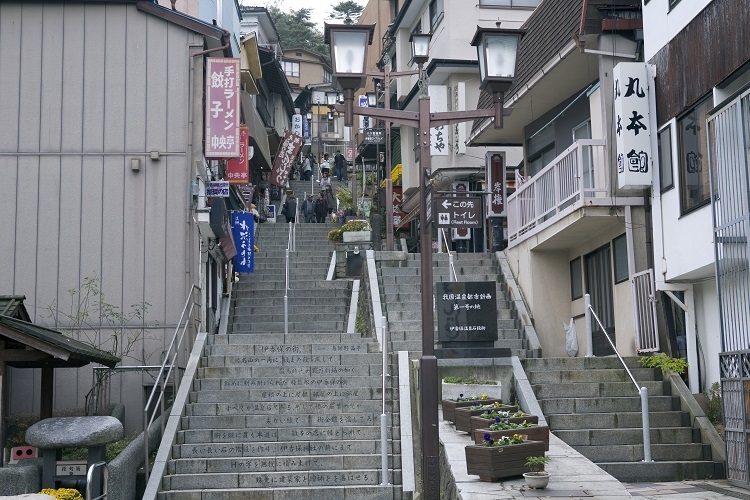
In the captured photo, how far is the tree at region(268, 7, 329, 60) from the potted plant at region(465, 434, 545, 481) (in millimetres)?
72230

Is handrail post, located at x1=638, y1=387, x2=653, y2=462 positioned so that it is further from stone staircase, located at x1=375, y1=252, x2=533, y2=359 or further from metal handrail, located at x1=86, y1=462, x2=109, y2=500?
metal handrail, located at x1=86, y1=462, x2=109, y2=500

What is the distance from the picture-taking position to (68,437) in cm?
1235

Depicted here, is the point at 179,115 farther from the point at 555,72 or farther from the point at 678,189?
the point at 678,189

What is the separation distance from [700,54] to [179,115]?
980cm

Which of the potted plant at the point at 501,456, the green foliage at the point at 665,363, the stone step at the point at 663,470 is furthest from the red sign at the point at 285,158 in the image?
the potted plant at the point at 501,456

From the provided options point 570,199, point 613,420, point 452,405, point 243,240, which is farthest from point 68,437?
point 243,240

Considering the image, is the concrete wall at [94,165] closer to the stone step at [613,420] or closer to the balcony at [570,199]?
the balcony at [570,199]

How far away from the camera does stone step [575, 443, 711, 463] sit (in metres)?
14.3

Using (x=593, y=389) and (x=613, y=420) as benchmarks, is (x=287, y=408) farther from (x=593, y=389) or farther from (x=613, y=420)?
(x=613, y=420)

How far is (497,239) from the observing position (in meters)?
25.2

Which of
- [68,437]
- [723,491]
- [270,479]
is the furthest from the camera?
[270,479]

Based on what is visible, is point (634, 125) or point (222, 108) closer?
point (634, 125)

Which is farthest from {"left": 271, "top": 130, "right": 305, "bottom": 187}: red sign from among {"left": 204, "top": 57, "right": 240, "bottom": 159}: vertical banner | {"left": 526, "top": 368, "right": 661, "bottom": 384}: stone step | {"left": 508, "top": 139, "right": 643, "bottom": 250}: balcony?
{"left": 526, "top": 368, "right": 661, "bottom": 384}: stone step

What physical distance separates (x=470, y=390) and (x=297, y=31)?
71948 millimetres
